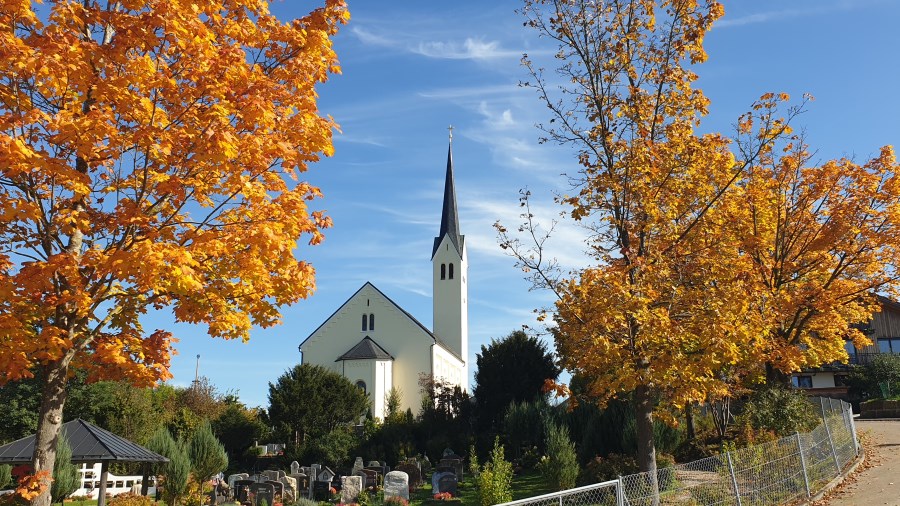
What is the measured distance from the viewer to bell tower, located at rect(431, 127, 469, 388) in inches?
2196

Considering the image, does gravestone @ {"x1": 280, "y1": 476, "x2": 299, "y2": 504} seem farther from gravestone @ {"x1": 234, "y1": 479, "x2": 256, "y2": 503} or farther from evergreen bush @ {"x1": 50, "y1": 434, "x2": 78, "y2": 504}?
evergreen bush @ {"x1": 50, "y1": 434, "x2": 78, "y2": 504}

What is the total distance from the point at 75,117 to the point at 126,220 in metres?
1.17

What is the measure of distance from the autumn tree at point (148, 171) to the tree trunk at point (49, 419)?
2 cm

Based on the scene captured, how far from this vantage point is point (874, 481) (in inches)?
554

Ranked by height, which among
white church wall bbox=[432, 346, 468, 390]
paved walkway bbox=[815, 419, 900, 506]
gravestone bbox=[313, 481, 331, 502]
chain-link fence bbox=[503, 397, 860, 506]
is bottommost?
gravestone bbox=[313, 481, 331, 502]

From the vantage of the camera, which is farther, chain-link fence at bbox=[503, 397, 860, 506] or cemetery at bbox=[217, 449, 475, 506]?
cemetery at bbox=[217, 449, 475, 506]

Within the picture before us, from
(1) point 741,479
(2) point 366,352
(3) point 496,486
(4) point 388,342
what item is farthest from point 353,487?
(4) point 388,342

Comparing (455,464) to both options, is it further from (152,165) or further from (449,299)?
(449,299)

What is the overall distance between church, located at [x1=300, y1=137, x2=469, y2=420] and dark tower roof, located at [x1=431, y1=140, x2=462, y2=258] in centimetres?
174

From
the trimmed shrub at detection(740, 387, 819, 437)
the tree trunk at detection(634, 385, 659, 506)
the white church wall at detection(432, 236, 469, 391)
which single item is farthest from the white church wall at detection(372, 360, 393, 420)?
the tree trunk at detection(634, 385, 659, 506)

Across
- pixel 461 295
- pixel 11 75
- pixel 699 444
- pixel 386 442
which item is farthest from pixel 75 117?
pixel 461 295

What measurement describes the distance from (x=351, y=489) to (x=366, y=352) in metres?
27.5

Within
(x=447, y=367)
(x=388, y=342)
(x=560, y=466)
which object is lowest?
(x=560, y=466)

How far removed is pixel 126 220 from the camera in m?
6.82
